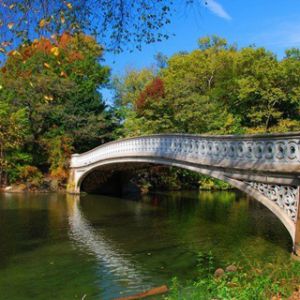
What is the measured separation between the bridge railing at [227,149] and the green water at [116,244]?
7.34 feet

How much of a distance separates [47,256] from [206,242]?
14.7ft

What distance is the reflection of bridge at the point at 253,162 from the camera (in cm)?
914

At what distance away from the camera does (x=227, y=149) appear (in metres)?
11.6

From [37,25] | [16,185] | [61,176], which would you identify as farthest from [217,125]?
[37,25]

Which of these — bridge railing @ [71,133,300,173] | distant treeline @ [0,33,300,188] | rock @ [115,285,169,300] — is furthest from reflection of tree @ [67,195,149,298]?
distant treeline @ [0,33,300,188]

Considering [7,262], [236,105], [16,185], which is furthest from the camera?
[236,105]

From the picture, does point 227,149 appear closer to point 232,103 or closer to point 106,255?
point 106,255

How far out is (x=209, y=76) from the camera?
1583 inches

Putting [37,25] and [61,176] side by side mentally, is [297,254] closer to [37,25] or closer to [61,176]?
[37,25]

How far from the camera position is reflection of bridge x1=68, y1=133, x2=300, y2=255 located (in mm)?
9141

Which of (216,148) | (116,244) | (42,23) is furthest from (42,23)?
(116,244)

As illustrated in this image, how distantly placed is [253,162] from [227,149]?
135 cm

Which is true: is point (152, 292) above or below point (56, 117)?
below

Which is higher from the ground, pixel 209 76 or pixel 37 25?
pixel 209 76
